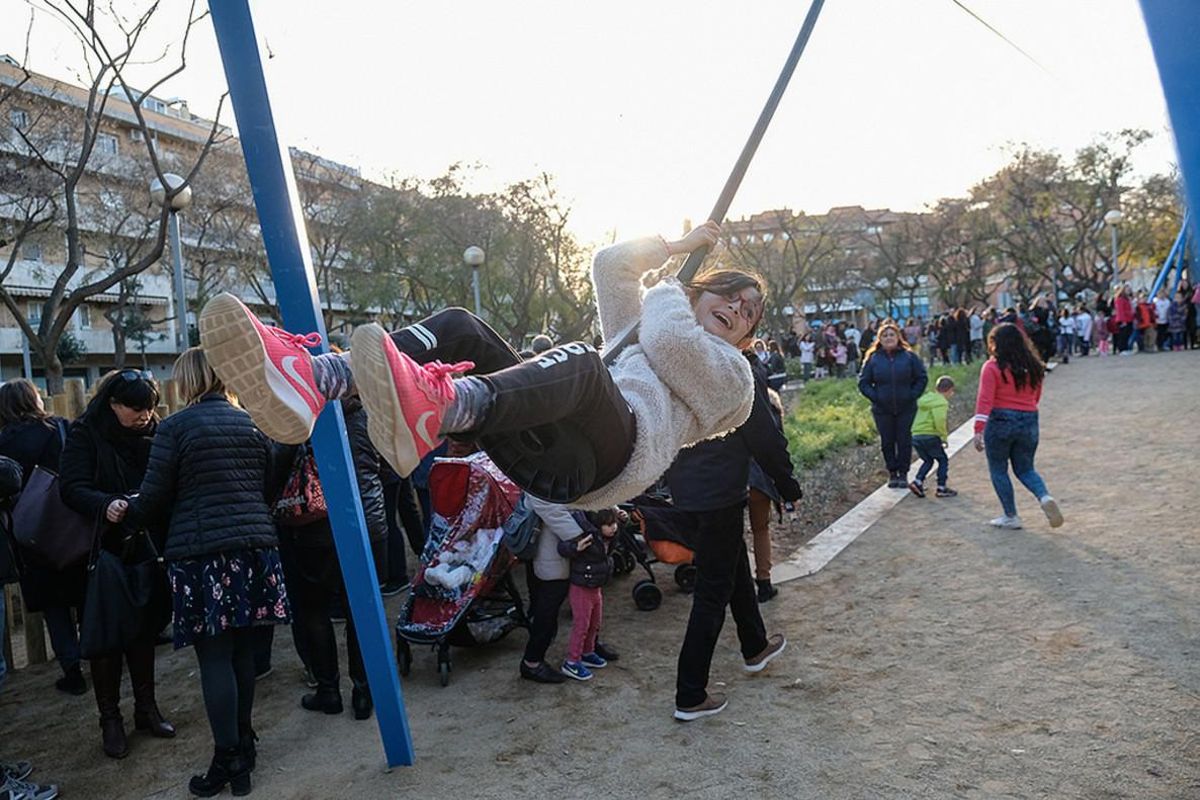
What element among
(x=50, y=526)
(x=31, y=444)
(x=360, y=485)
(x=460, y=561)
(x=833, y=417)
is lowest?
(x=833, y=417)

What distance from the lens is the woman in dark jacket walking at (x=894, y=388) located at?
8281 millimetres

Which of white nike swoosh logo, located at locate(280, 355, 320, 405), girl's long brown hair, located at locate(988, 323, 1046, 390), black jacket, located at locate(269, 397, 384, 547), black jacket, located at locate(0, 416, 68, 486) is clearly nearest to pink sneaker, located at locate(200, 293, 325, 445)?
white nike swoosh logo, located at locate(280, 355, 320, 405)

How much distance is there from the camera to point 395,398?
2.13 metres

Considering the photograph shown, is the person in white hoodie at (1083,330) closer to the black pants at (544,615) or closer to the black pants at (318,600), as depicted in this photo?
the black pants at (544,615)

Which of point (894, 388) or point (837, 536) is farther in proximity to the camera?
point (894, 388)

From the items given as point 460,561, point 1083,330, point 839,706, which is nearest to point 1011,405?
point 839,706

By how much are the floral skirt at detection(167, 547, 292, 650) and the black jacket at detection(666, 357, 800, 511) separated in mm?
1983

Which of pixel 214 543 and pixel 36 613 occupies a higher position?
pixel 214 543

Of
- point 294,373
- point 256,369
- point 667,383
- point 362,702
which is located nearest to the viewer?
point 256,369

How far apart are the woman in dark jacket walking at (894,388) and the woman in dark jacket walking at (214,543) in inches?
244

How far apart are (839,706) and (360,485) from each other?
107 inches

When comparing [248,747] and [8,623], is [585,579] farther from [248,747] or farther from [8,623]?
[8,623]

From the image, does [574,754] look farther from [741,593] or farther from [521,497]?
[521,497]

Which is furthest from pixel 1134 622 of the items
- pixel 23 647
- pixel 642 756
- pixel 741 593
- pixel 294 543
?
pixel 23 647
